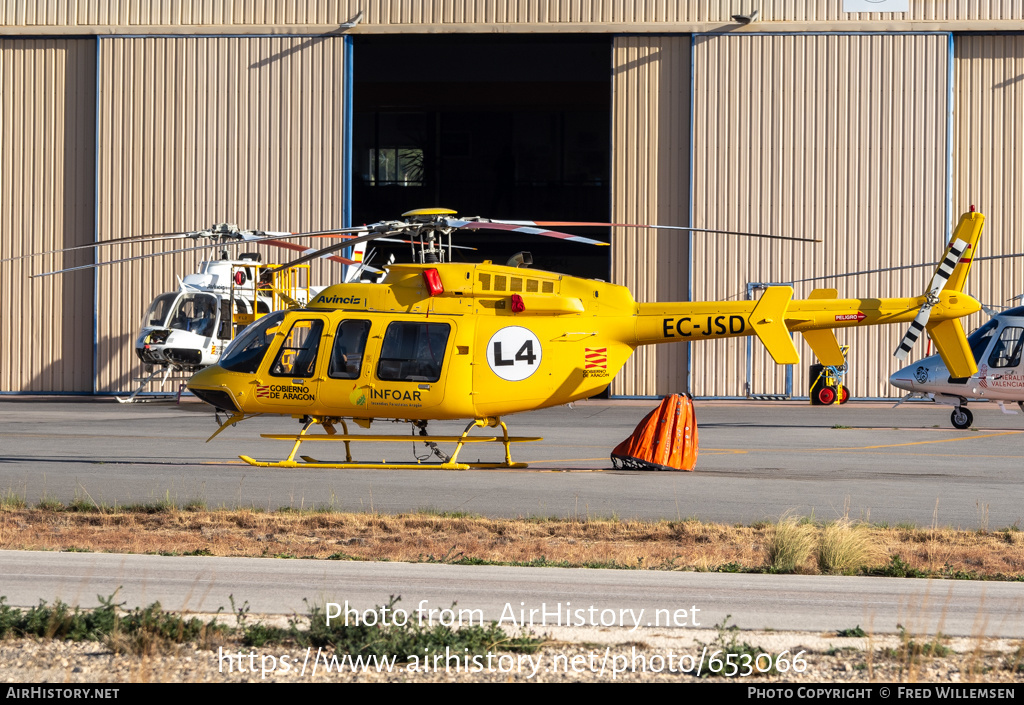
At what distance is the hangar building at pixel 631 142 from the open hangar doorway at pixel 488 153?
10.3m

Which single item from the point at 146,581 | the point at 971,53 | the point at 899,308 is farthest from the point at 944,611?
the point at 971,53

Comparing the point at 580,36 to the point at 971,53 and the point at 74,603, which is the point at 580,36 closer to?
the point at 971,53

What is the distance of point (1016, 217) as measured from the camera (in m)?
30.8

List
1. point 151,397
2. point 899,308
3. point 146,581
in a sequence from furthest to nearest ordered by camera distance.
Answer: point 151,397 < point 899,308 < point 146,581

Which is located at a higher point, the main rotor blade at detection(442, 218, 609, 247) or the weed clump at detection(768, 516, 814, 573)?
the main rotor blade at detection(442, 218, 609, 247)

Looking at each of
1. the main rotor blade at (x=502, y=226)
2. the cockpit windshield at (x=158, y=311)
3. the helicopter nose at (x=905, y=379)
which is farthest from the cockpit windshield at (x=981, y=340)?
the cockpit windshield at (x=158, y=311)

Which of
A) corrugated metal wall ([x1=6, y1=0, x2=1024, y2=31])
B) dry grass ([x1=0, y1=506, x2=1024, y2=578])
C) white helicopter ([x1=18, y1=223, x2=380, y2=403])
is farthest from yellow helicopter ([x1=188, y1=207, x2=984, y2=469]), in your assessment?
corrugated metal wall ([x1=6, y1=0, x2=1024, y2=31])

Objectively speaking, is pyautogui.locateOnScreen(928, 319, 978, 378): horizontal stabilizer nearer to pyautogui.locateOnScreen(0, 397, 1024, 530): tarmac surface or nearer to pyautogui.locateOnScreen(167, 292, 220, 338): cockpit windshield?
pyautogui.locateOnScreen(0, 397, 1024, 530): tarmac surface

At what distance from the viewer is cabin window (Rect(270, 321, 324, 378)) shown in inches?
566

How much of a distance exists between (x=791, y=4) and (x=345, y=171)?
47.5 feet

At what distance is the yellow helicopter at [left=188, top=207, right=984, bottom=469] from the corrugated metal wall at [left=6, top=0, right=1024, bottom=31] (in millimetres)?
18571

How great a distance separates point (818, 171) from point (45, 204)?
24.1 meters

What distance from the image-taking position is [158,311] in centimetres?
2655

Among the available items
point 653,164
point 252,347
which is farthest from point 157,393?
point 252,347
